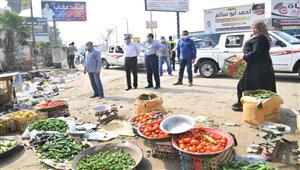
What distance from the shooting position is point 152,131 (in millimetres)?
5195

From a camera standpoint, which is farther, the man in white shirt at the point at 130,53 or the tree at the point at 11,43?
the tree at the point at 11,43

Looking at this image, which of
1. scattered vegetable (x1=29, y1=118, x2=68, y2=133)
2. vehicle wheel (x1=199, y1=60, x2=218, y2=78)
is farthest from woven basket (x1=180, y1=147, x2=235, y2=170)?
vehicle wheel (x1=199, y1=60, x2=218, y2=78)

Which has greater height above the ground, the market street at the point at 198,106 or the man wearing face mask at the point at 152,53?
the man wearing face mask at the point at 152,53

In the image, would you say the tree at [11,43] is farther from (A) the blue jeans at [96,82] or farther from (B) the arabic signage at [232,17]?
(B) the arabic signage at [232,17]

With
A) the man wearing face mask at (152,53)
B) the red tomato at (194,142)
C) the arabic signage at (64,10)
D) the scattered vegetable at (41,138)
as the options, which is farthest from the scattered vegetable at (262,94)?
the arabic signage at (64,10)

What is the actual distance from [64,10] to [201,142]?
37.0 meters

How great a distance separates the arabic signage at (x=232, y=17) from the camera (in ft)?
97.5

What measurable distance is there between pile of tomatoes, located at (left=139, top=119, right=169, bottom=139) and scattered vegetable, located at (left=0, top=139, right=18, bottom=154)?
249 centimetres

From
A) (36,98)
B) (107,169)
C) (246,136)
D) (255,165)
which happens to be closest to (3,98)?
(36,98)

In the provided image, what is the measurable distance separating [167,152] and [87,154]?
4.19 feet

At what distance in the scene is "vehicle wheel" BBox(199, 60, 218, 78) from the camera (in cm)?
1339

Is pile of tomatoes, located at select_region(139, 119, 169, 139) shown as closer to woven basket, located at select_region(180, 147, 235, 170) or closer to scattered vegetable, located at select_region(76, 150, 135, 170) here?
scattered vegetable, located at select_region(76, 150, 135, 170)

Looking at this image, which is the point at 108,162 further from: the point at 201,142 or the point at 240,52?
the point at 240,52

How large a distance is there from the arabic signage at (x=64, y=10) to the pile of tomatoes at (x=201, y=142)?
118 feet
